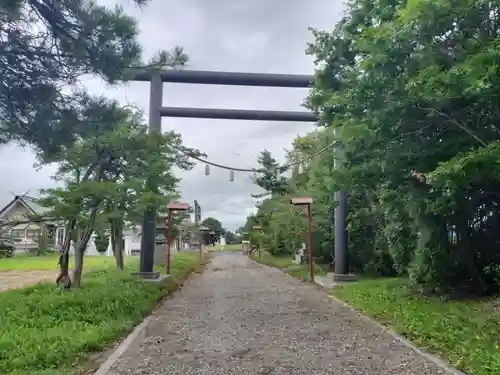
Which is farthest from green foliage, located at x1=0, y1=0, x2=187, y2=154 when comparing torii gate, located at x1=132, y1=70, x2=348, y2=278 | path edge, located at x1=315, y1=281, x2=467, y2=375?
torii gate, located at x1=132, y1=70, x2=348, y2=278

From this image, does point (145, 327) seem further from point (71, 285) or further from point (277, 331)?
point (71, 285)

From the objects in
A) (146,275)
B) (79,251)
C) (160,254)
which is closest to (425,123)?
(79,251)

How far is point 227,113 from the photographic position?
547 inches

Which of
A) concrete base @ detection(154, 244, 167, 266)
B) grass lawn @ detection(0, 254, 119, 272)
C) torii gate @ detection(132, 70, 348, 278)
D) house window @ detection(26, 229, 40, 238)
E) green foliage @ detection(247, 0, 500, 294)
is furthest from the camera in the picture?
house window @ detection(26, 229, 40, 238)

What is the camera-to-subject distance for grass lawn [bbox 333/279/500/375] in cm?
530

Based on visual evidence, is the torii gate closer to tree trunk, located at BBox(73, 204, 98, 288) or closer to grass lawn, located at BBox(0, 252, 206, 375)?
tree trunk, located at BBox(73, 204, 98, 288)

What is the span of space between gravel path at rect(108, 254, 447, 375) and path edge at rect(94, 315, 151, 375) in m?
0.08

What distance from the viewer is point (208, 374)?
17.0 feet

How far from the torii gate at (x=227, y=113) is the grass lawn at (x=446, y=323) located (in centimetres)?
360

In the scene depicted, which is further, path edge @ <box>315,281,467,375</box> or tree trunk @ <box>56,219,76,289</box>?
tree trunk @ <box>56,219,76,289</box>

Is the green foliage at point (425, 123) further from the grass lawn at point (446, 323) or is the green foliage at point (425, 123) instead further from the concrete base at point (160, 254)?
the concrete base at point (160, 254)

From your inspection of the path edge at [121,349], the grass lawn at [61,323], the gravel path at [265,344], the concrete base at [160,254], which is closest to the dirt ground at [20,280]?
the grass lawn at [61,323]

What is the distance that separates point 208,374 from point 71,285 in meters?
6.44

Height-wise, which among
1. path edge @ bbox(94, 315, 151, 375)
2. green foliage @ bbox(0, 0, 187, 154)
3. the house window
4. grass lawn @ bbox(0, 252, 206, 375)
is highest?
green foliage @ bbox(0, 0, 187, 154)
